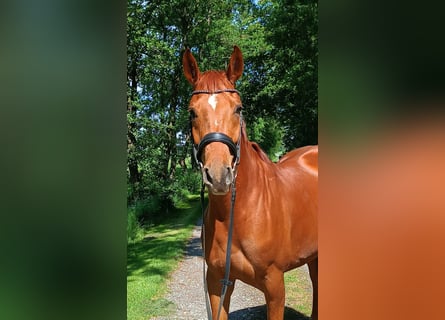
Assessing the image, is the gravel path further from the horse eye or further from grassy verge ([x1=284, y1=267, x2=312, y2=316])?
the horse eye

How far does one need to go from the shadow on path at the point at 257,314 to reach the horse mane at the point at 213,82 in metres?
3.18

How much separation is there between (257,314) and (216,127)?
325 cm

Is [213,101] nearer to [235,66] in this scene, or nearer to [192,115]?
[192,115]

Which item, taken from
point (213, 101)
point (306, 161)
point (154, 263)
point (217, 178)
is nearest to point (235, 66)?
point (213, 101)

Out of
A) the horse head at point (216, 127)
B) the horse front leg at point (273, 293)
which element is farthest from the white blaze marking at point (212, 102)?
the horse front leg at point (273, 293)

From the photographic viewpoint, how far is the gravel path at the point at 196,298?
4.50 metres

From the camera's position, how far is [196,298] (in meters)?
5.11

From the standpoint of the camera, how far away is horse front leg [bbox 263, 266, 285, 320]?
8.06ft

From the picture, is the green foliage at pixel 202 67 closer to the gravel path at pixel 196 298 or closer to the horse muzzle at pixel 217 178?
the gravel path at pixel 196 298
